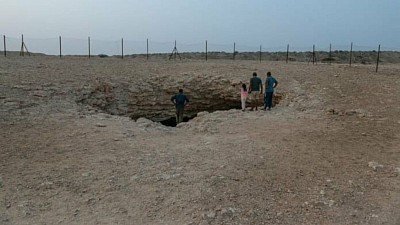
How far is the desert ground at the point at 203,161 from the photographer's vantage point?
19.7 ft

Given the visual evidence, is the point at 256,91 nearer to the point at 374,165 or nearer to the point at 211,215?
→ the point at 374,165

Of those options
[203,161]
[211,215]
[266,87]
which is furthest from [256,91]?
[211,215]

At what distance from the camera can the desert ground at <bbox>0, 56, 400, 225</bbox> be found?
19.7ft

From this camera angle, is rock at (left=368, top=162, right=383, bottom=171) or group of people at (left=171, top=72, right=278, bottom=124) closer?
rock at (left=368, top=162, right=383, bottom=171)

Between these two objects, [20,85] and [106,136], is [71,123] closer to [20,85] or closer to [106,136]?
[106,136]

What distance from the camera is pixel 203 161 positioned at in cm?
798

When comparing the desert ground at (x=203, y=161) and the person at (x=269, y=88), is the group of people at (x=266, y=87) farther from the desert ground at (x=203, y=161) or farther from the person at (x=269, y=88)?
the desert ground at (x=203, y=161)

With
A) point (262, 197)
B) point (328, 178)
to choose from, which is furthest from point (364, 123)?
point (262, 197)

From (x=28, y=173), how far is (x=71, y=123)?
3.70 metres

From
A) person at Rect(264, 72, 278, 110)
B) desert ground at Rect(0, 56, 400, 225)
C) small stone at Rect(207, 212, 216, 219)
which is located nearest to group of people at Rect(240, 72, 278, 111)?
person at Rect(264, 72, 278, 110)

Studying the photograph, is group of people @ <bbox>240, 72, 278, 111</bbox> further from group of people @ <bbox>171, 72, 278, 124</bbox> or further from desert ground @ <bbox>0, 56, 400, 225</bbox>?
desert ground @ <bbox>0, 56, 400, 225</bbox>

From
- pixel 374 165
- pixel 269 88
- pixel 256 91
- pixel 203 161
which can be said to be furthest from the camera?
pixel 256 91

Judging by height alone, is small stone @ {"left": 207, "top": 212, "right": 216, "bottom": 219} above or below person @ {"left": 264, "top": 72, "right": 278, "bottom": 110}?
below

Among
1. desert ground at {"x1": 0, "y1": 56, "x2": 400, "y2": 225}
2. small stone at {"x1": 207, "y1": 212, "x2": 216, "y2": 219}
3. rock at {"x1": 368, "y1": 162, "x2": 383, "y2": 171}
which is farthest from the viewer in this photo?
rock at {"x1": 368, "y1": 162, "x2": 383, "y2": 171}
